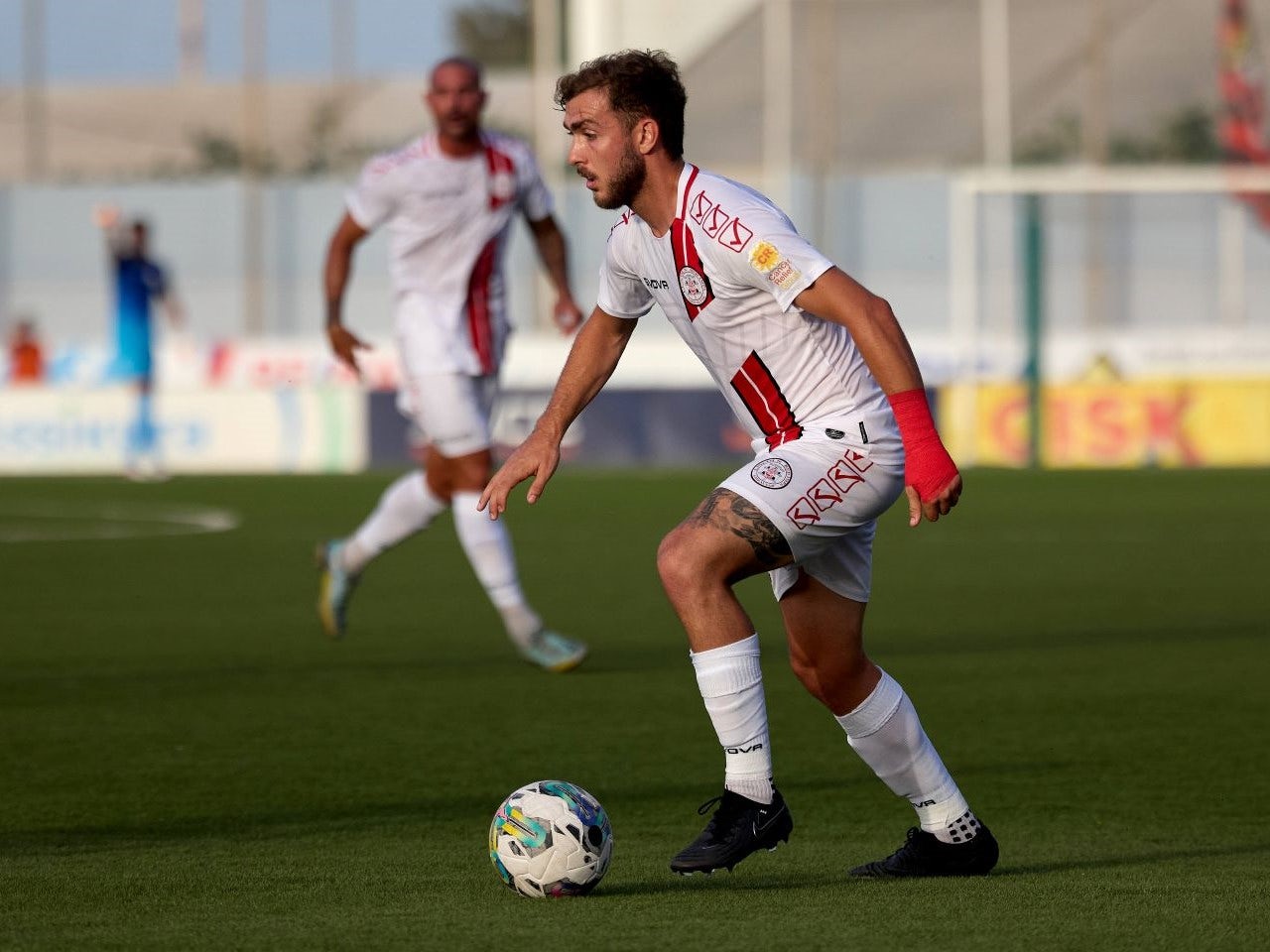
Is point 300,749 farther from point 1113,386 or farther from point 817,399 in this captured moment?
point 1113,386

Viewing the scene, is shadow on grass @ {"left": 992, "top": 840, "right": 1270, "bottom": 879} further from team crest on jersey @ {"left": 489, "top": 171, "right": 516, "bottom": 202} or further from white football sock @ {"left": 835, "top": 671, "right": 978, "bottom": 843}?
team crest on jersey @ {"left": 489, "top": 171, "right": 516, "bottom": 202}

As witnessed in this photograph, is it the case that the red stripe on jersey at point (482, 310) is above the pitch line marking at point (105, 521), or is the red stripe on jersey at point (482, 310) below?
above

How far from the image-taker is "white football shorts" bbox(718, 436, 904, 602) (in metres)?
5.04

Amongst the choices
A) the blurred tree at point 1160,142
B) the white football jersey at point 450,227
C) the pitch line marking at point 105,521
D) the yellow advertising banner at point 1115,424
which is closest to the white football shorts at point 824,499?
the white football jersey at point 450,227

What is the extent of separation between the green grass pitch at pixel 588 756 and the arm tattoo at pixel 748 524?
0.72m

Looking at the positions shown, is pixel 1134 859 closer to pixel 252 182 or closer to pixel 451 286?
pixel 451 286

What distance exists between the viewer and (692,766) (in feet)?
22.4

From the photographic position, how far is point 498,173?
9.72 m

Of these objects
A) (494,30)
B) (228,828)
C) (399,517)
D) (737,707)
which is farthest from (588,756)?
(494,30)

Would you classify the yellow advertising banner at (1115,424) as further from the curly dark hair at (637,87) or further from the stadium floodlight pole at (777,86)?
the curly dark hair at (637,87)

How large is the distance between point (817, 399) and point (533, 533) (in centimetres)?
1187

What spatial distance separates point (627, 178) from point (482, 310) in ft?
15.4

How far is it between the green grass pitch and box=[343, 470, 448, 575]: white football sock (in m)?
0.45

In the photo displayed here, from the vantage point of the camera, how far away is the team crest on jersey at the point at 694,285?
5.16 meters
